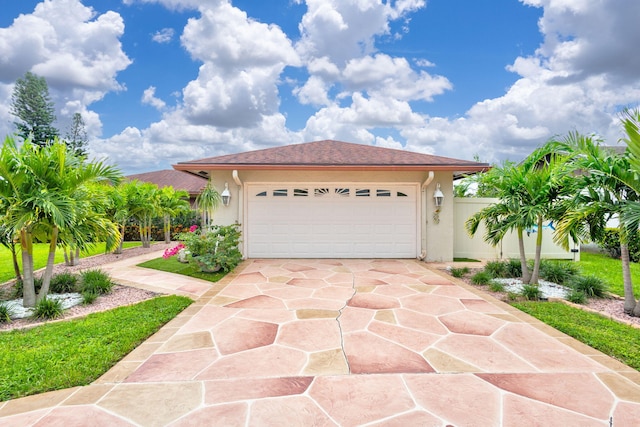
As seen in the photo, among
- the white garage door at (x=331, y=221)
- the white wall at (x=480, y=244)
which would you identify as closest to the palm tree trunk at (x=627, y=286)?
the white garage door at (x=331, y=221)

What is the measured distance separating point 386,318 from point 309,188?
5829mm

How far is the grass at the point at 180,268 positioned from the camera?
7.14 meters

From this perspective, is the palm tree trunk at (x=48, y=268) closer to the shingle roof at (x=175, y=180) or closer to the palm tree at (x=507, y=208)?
the palm tree at (x=507, y=208)

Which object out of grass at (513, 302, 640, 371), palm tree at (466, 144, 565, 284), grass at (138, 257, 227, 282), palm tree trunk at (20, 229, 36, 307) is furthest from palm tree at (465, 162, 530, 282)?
palm tree trunk at (20, 229, 36, 307)

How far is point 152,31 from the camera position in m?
12.4

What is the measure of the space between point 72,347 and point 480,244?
10.6 metres

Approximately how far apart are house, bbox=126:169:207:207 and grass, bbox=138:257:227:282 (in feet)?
31.6

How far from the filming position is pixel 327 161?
8.98 meters

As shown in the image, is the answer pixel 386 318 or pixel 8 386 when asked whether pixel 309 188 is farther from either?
pixel 8 386

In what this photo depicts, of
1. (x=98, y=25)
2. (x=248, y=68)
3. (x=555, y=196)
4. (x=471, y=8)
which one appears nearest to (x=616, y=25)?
(x=471, y=8)

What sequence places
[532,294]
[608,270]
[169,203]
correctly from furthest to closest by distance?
[169,203]
[608,270]
[532,294]

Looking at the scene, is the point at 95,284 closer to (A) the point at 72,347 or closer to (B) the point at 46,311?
(B) the point at 46,311

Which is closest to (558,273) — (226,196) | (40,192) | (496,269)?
(496,269)

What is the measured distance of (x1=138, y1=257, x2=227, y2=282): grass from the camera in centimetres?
714
